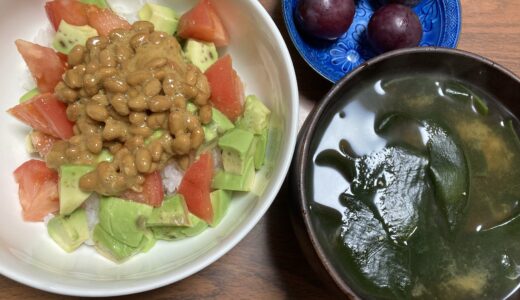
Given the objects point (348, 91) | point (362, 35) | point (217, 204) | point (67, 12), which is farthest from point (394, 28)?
point (67, 12)

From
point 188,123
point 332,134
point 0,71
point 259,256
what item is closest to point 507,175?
point 332,134

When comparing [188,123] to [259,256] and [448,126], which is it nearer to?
[259,256]

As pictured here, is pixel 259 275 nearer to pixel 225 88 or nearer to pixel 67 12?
pixel 225 88

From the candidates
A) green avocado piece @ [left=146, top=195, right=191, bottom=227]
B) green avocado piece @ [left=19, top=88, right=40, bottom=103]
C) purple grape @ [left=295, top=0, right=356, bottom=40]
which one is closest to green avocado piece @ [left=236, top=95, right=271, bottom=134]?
green avocado piece @ [left=146, top=195, right=191, bottom=227]

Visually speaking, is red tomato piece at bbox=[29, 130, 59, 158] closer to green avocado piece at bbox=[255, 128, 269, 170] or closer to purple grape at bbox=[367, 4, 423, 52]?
green avocado piece at bbox=[255, 128, 269, 170]

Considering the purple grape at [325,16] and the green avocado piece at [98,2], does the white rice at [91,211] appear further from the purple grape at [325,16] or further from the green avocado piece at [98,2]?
the purple grape at [325,16]

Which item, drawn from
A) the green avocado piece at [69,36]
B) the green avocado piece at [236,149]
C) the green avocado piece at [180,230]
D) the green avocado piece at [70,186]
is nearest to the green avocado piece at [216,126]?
the green avocado piece at [236,149]
